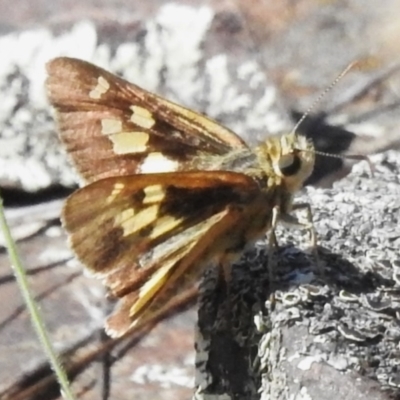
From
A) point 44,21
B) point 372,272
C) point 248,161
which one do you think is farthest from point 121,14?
point 372,272

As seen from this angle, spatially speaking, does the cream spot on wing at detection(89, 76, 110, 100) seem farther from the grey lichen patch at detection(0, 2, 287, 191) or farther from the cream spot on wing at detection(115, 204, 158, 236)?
the grey lichen patch at detection(0, 2, 287, 191)

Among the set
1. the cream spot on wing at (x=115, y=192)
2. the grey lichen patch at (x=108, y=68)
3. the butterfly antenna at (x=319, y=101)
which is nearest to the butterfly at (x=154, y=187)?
the cream spot on wing at (x=115, y=192)

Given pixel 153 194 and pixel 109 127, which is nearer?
pixel 153 194

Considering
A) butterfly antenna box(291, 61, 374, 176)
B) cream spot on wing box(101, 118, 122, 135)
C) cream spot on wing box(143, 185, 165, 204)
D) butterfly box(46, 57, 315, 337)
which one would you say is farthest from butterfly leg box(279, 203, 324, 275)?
cream spot on wing box(101, 118, 122, 135)

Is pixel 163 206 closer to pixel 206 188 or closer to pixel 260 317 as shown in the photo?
pixel 206 188

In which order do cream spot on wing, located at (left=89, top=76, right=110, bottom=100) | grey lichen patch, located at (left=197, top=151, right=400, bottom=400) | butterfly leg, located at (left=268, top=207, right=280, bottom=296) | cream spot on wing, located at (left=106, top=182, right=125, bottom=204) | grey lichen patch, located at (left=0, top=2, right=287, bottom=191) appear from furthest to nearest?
1. grey lichen patch, located at (left=0, top=2, right=287, bottom=191)
2. cream spot on wing, located at (left=89, top=76, right=110, bottom=100)
3. butterfly leg, located at (left=268, top=207, right=280, bottom=296)
4. cream spot on wing, located at (left=106, top=182, right=125, bottom=204)
5. grey lichen patch, located at (left=197, top=151, right=400, bottom=400)

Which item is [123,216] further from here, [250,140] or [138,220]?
[250,140]

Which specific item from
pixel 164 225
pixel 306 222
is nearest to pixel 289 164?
pixel 306 222
